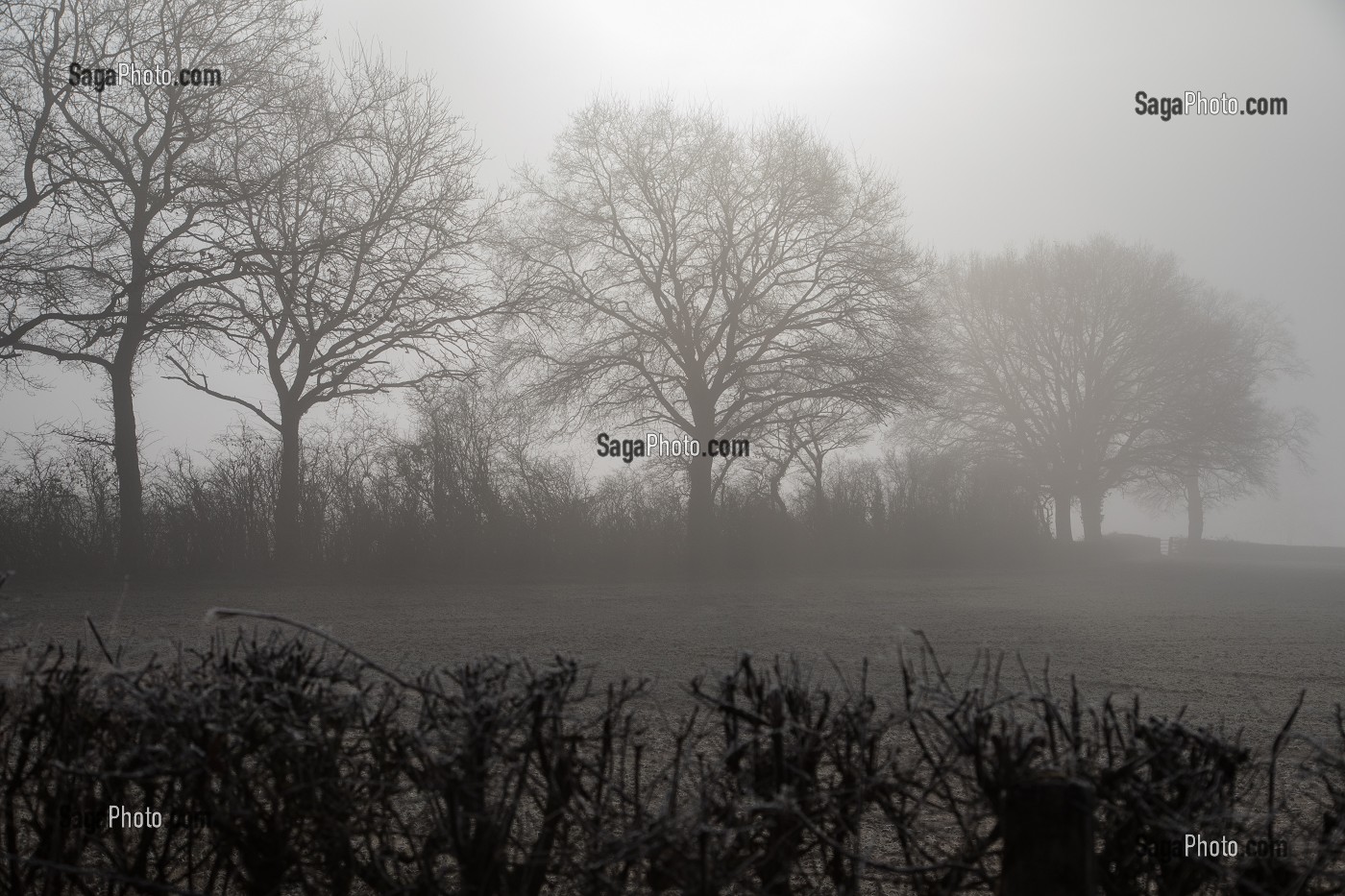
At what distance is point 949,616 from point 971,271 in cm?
3005

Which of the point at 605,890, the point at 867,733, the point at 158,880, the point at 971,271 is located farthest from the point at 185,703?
the point at 971,271

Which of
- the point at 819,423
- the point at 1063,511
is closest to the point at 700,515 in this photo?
the point at 819,423

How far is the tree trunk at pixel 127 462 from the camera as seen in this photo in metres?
18.1

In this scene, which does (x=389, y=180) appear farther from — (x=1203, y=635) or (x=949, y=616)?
(x=1203, y=635)

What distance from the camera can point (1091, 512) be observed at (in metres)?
42.1

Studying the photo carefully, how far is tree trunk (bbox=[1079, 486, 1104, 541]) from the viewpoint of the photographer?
41.3 m

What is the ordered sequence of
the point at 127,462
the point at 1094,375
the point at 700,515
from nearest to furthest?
1. the point at 127,462
2. the point at 700,515
3. the point at 1094,375

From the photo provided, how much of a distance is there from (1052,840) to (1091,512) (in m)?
43.0

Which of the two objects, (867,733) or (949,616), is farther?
(949,616)

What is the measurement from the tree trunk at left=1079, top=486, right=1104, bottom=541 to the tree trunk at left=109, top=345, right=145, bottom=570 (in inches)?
1301

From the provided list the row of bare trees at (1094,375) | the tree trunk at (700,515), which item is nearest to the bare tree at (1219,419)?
the row of bare trees at (1094,375)

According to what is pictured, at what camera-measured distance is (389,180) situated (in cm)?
2122

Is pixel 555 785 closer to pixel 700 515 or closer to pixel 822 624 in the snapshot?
pixel 822 624

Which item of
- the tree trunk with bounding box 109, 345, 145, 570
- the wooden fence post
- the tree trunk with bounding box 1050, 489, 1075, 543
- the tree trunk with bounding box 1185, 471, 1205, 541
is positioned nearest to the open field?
the tree trunk with bounding box 109, 345, 145, 570
